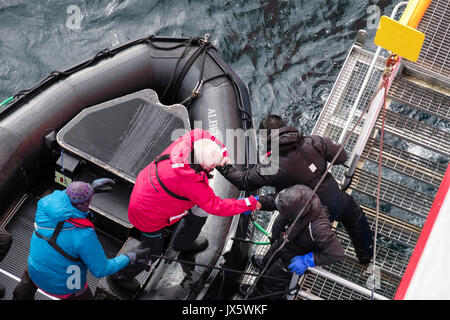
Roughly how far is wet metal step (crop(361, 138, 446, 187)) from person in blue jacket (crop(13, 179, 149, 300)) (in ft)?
7.64

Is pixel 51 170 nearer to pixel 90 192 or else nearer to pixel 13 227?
pixel 13 227

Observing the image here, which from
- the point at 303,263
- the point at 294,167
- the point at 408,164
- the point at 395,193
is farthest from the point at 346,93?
the point at 303,263

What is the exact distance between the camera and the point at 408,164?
13.5 ft

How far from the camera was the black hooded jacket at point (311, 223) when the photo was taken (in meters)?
2.91

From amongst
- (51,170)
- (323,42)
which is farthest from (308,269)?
(323,42)

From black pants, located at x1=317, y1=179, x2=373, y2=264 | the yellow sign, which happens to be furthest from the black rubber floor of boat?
the yellow sign

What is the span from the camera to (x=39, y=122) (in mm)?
4055

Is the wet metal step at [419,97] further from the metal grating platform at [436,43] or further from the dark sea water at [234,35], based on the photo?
the dark sea water at [234,35]

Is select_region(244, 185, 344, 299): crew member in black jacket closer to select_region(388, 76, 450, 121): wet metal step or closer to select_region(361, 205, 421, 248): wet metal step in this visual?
select_region(361, 205, 421, 248): wet metal step

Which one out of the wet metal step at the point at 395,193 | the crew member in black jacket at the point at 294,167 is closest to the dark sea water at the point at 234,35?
the wet metal step at the point at 395,193

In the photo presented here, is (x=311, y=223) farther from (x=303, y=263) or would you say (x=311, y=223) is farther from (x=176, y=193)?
(x=176, y=193)

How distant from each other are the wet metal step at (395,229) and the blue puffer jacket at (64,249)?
2123mm

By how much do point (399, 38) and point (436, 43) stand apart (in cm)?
149

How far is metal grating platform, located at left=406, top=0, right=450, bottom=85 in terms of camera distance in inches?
166
